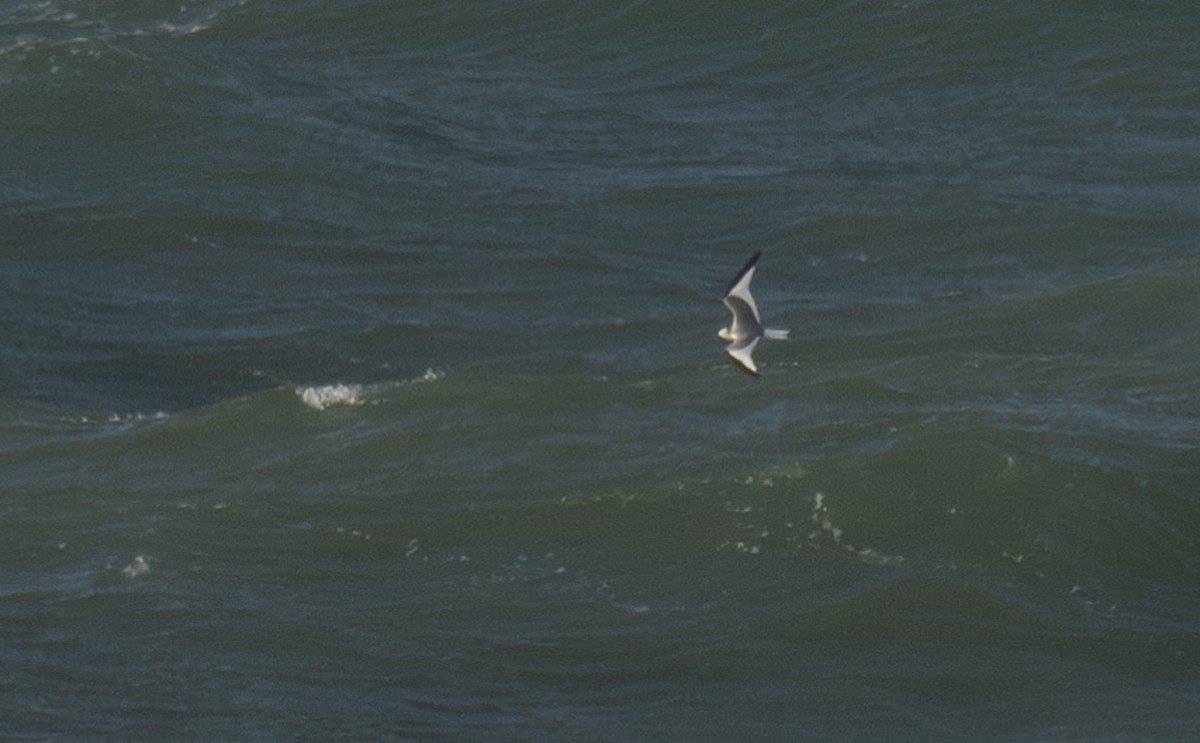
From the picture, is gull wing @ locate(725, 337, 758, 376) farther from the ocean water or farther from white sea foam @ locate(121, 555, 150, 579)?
white sea foam @ locate(121, 555, 150, 579)

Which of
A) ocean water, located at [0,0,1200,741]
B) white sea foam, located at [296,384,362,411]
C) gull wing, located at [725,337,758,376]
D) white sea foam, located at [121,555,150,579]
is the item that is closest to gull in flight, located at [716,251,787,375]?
gull wing, located at [725,337,758,376]

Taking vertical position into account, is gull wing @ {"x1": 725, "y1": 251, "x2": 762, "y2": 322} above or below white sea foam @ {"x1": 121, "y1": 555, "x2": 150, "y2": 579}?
above

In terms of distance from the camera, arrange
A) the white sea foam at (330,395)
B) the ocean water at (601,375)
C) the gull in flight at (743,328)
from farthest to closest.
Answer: the white sea foam at (330,395)
the gull in flight at (743,328)
the ocean water at (601,375)

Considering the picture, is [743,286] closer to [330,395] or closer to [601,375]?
[601,375]

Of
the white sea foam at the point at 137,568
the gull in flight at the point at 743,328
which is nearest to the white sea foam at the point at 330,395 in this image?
the white sea foam at the point at 137,568

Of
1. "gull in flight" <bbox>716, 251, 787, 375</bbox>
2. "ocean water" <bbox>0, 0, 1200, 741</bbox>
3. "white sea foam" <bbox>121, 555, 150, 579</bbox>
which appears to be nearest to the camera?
"ocean water" <bbox>0, 0, 1200, 741</bbox>

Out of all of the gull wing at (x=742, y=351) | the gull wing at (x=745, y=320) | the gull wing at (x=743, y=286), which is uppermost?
the gull wing at (x=743, y=286)

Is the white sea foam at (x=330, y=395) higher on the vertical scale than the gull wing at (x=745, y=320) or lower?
lower

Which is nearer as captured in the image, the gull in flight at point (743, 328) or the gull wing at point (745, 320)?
the gull in flight at point (743, 328)

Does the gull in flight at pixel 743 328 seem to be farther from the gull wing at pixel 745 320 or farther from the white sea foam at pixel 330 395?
the white sea foam at pixel 330 395

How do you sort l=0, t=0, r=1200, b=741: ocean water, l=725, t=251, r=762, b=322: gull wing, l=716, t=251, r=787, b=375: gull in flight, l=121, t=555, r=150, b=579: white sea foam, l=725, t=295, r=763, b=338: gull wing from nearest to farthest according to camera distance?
l=725, t=251, r=762, b=322: gull wing < l=0, t=0, r=1200, b=741: ocean water < l=716, t=251, r=787, b=375: gull in flight < l=725, t=295, r=763, b=338: gull wing < l=121, t=555, r=150, b=579: white sea foam
